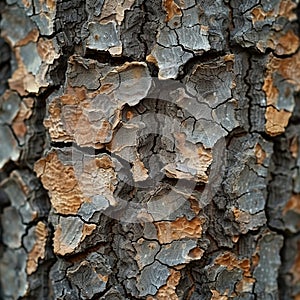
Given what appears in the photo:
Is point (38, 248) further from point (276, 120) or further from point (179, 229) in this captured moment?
point (276, 120)

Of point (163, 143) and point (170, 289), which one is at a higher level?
point (163, 143)

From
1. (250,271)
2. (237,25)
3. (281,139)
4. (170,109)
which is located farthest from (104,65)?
(250,271)

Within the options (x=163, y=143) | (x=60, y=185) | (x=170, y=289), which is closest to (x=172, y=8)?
(x=163, y=143)

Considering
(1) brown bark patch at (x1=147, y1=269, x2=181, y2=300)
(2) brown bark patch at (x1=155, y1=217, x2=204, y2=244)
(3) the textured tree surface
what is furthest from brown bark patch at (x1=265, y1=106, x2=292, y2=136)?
(1) brown bark patch at (x1=147, y1=269, x2=181, y2=300)

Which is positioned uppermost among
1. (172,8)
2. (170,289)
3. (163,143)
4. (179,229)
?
(172,8)

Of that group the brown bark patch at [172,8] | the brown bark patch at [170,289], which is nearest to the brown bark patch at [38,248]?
the brown bark patch at [170,289]

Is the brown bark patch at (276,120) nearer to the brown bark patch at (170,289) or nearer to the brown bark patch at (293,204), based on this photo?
the brown bark patch at (293,204)

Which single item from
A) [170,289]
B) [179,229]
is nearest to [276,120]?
[179,229]

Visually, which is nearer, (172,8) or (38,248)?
(172,8)

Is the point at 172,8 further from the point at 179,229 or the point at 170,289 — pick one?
the point at 170,289
